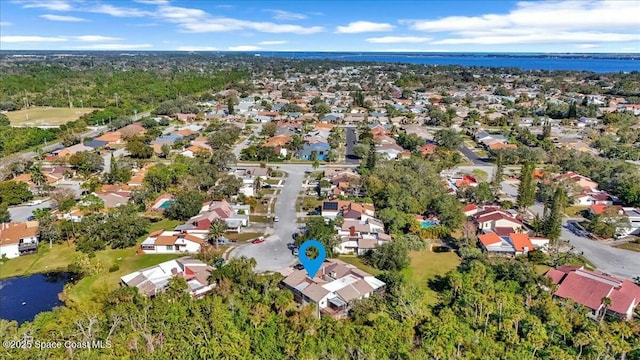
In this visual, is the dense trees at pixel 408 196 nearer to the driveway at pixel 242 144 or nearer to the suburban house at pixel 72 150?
the driveway at pixel 242 144

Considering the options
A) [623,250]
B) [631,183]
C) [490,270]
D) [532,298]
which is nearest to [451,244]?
[490,270]

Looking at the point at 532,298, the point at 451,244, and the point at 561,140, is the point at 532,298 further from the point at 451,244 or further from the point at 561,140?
the point at 561,140

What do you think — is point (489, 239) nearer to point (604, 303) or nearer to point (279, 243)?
point (604, 303)

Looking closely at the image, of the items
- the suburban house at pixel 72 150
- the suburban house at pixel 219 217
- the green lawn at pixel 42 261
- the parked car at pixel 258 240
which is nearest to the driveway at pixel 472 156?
the suburban house at pixel 219 217

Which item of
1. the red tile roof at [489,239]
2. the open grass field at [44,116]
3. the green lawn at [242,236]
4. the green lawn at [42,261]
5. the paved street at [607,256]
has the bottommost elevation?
the green lawn at [42,261]

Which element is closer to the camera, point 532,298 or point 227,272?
point 532,298

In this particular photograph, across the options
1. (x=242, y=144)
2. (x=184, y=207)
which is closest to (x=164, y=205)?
(x=184, y=207)

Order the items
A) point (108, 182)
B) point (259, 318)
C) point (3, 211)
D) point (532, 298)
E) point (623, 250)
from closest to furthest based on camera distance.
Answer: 1. point (259, 318)
2. point (532, 298)
3. point (623, 250)
4. point (3, 211)
5. point (108, 182)
